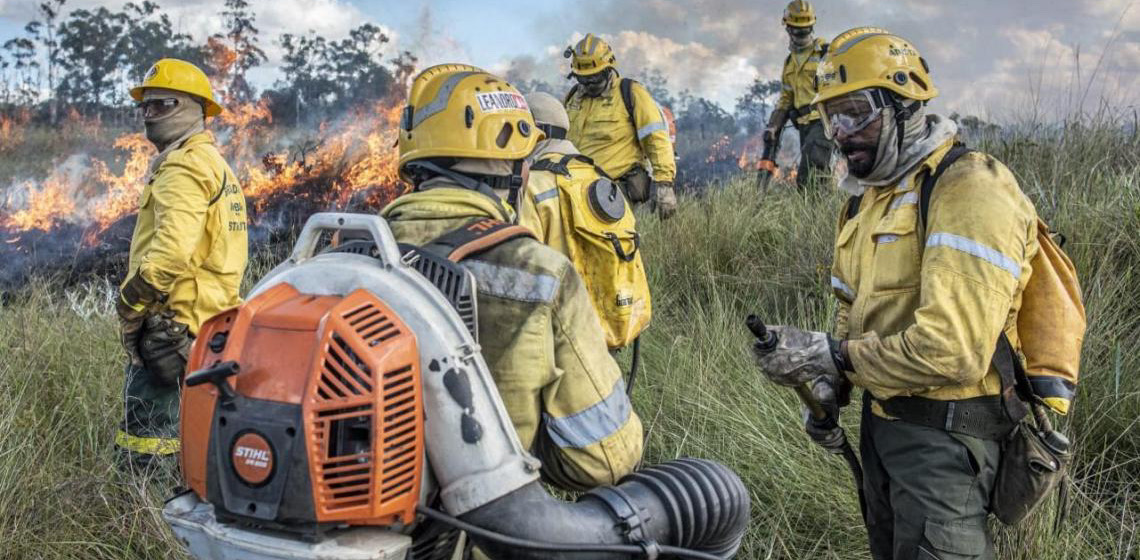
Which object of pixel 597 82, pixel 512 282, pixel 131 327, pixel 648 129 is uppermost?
pixel 597 82

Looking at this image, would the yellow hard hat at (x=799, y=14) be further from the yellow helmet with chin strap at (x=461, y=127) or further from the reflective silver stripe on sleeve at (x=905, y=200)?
Result: the yellow helmet with chin strap at (x=461, y=127)

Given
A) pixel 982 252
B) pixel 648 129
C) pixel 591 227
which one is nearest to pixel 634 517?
pixel 982 252

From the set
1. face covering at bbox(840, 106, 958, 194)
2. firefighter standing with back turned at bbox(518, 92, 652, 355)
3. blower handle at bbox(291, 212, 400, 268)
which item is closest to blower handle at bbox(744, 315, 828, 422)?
face covering at bbox(840, 106, 958, 194)

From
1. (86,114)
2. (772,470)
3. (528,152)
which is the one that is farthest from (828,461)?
(86,114)

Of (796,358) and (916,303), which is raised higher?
(916,303)

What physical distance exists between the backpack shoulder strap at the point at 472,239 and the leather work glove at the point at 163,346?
119 inches

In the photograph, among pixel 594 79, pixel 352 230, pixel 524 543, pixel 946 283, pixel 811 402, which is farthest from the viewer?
pixel 594 79

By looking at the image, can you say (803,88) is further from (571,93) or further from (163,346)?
(163,346)

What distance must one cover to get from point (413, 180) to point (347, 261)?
0.67 meters

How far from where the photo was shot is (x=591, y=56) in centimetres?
738

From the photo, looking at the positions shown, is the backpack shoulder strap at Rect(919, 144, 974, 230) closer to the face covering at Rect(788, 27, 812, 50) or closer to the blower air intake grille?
the blower air intake grille

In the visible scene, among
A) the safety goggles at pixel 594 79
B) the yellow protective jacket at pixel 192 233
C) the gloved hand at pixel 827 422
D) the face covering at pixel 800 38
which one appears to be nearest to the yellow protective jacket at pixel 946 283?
the gloved hand at pixel 827 422

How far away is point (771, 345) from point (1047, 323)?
76 cm

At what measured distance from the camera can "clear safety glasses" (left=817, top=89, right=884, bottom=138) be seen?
9.20 ft
